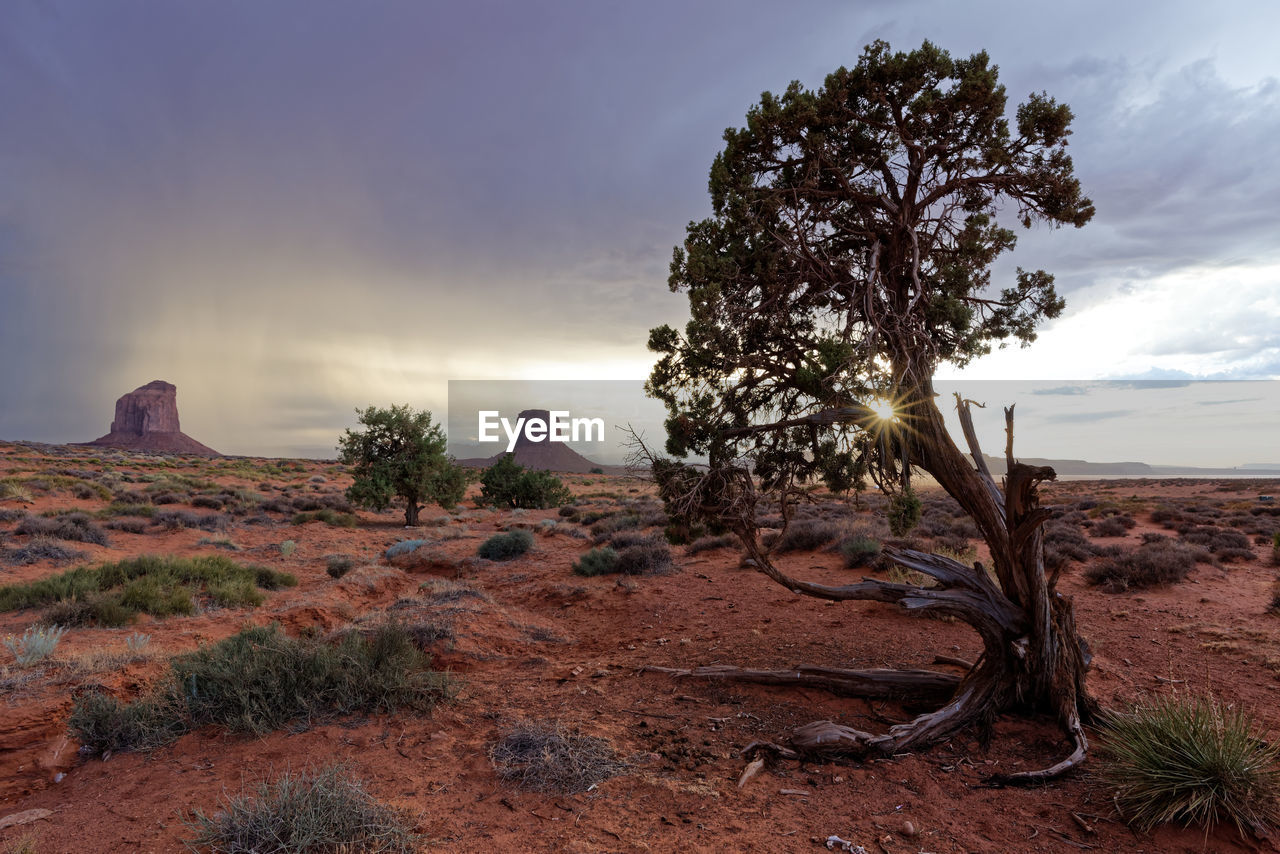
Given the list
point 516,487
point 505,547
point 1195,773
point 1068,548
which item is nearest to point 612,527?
point 505,547

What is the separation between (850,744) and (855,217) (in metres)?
5.88

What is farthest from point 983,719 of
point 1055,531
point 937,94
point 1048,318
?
point 1055,531

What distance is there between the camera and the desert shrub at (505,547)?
57.3ft

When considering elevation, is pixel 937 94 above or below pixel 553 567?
above

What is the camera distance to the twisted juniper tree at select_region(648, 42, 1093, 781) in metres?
5.94

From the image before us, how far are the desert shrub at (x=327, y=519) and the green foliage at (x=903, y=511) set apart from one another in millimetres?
23684

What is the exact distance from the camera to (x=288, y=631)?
31.2ft

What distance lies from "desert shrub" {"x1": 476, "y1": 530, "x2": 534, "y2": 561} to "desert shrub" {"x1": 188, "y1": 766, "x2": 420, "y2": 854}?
13534 mm

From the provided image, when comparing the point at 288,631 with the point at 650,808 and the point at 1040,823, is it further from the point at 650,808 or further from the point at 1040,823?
the point at 1040,823

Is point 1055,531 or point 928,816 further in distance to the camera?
point 1055,531

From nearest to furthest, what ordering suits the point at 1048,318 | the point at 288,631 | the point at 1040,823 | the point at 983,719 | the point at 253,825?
1. the point at 253,825
2. the point at 1040,823
3. the point at 983,719
4. the point at 1048,318
5. the point at 288,631

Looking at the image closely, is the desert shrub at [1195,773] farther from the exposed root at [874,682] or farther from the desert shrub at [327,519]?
the desert shrub at [327,519]

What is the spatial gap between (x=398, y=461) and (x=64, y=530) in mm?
11581

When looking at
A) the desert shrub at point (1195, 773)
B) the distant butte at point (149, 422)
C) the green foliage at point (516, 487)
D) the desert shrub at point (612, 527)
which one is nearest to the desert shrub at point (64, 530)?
the desert shrub at point (612, 527)
